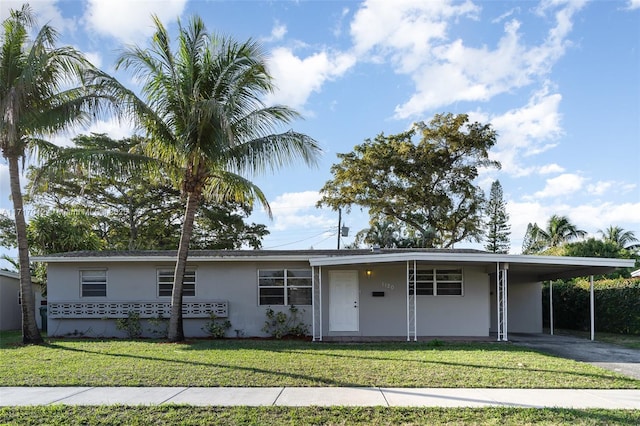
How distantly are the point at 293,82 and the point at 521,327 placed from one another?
1184 centimetres

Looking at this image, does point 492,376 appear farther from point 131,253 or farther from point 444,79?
point 131,253

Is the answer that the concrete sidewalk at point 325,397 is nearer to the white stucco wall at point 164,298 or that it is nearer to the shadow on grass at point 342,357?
the shadow on grass at point 342,357

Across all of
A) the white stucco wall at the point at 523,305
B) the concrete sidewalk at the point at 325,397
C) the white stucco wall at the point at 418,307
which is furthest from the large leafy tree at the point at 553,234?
the concrete sidewalk at the point at 325,397

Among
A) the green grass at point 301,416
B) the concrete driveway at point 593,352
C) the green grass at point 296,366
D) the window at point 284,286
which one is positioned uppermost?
the window at point 284,286

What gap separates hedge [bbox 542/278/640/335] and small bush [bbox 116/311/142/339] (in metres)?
15.1

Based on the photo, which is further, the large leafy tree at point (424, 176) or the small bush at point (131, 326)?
the large leafy tree at point (424, 176)

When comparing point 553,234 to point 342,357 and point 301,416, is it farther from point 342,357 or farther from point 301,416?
Result: point 301,416

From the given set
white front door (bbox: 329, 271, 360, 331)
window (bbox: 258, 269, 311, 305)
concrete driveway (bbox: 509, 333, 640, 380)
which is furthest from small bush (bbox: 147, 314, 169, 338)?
concrete driveway (bbox: 509, 333, 640, 380)

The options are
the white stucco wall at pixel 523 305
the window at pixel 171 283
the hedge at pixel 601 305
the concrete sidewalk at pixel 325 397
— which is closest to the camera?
the concrete sidewalk at pixel 325 397

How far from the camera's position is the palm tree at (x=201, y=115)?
1223 centimetres

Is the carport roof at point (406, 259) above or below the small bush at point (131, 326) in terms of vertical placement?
above

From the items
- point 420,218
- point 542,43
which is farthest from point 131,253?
point 420,218

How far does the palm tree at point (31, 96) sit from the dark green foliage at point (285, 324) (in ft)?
19.1

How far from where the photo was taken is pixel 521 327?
1802 centimetres
